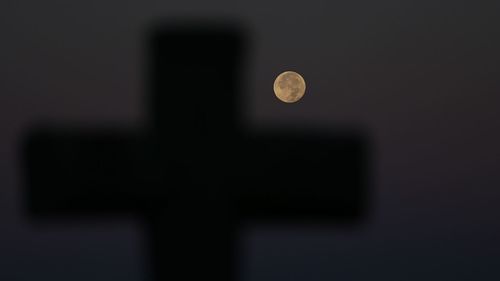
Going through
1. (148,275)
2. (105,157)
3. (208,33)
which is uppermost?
(208,33)

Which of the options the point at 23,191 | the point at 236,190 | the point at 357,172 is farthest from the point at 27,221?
the point at 357,172

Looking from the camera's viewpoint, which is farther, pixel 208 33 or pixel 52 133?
pixel 52 133

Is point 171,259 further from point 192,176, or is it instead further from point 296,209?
point 296,209

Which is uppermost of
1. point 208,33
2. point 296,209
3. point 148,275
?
point 208,33

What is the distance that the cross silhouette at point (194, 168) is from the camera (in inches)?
50.6

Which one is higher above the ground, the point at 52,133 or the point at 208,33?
the point at 208,33

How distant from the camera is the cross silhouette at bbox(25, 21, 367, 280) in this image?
50.6 inches

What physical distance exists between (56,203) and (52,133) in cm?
14

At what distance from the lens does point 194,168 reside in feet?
4.29

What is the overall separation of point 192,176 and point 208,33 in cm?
27

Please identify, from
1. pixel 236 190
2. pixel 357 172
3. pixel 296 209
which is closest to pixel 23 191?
pixel 236 190

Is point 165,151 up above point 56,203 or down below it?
above

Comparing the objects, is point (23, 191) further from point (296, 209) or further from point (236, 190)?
point (296, 209)

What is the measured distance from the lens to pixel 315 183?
4.69 feet
